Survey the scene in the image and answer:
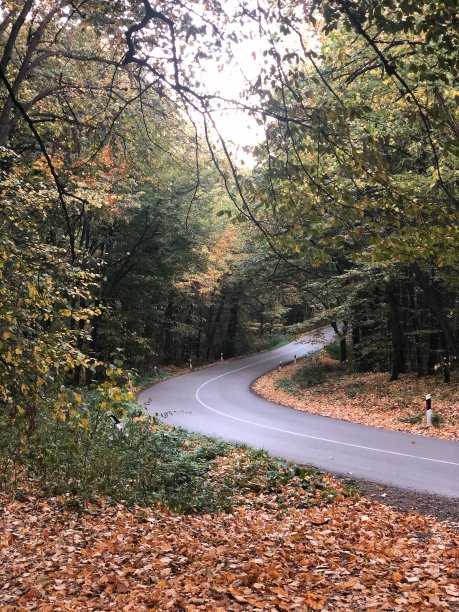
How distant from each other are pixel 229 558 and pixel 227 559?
42 millimetres

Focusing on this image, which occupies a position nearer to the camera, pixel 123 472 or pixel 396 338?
pixel 123 472

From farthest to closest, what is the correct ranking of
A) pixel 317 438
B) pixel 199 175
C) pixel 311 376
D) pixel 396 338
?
pixel 311 376, pixel 396 338, pixel 317 438, pixel 199 175

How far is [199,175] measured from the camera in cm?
582

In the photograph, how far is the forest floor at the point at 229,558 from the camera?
15.9 ft

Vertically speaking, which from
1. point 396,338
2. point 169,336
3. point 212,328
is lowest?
point 169,336

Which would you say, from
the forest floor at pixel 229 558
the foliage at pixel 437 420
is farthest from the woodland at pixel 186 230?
the foliage at pixel 437 420

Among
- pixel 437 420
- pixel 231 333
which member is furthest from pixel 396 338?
pixel 231 333

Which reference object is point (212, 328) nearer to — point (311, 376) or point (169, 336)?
point (169, 336)

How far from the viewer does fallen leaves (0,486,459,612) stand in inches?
191

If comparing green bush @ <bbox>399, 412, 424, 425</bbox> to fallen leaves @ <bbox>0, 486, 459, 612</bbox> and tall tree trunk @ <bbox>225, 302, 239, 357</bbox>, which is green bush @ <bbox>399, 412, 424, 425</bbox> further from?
tall tree trunk @ <bbox>225, 302, 239, 357</bbox>

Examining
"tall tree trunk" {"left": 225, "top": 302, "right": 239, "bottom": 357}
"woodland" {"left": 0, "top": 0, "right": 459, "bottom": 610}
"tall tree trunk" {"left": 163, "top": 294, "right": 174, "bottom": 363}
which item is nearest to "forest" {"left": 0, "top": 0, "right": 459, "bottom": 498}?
"woodland" {"left": 0, "top": 0, "right": 459, "bottom": 610}

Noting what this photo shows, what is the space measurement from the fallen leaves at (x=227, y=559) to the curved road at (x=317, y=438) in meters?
2.53

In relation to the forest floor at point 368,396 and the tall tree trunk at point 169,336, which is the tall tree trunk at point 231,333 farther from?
the forest floor at point 368,396

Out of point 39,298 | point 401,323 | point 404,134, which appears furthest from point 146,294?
point 39,298
